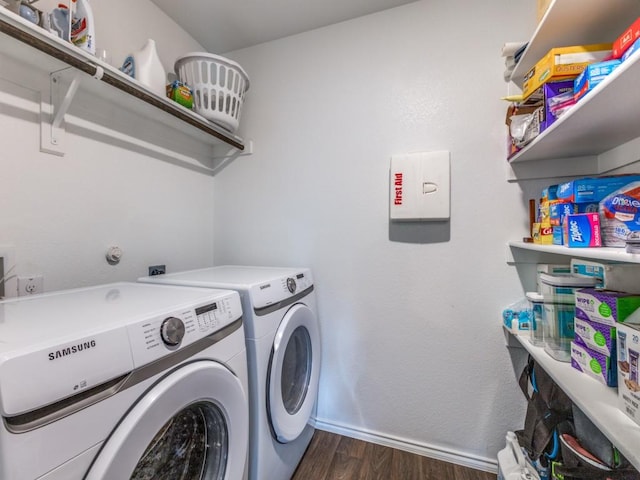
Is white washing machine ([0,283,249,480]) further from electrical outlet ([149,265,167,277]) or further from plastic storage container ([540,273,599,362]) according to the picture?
plastic storage container ([540,273,599,362])

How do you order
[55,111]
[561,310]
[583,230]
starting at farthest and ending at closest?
[55,111] → [561,310] → [583,230]

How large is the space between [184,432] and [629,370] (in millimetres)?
1151

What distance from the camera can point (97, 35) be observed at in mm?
1291

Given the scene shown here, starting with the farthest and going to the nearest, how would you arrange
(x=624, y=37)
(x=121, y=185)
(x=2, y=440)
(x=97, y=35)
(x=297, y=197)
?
(x=297, y=197) < (x=121, y=185) < (x=97, y=35) < (x=624, y=37) < (x=2, y=440)

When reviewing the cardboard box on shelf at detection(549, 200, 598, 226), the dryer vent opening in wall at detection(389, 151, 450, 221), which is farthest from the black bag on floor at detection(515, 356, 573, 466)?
the dryer vent opening in wall at detection(389, 151, 450, 221)

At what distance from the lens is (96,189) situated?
1.30m

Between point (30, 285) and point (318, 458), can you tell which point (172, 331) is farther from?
point (318, 458)

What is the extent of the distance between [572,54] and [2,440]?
163 centimetres

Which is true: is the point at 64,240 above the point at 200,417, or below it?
above

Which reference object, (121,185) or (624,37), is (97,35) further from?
(624,37)

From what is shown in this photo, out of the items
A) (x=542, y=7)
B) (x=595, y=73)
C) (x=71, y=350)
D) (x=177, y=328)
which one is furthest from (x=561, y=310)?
(x=71, y=350)

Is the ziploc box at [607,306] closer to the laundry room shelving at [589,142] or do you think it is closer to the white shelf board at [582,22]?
the laundry room shelving at [589,142]

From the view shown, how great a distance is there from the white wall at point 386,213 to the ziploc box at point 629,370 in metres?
0.69

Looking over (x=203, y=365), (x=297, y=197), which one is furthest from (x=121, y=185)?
(x=203, y=365)
